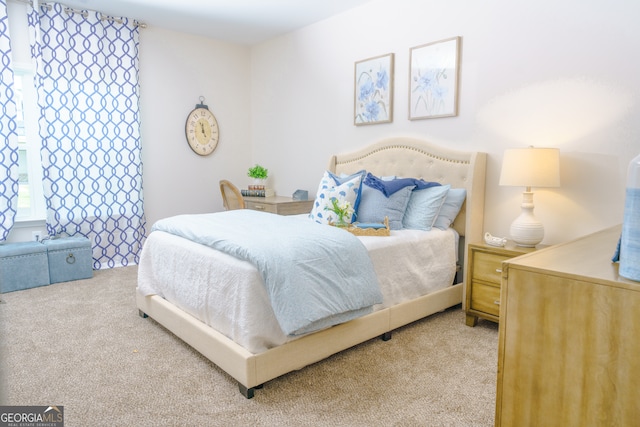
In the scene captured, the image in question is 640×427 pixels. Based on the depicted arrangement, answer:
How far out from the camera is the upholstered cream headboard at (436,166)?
300cm

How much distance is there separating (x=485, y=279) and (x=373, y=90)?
1999 millimetres

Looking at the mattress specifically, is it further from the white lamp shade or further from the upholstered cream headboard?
the white lamp shade

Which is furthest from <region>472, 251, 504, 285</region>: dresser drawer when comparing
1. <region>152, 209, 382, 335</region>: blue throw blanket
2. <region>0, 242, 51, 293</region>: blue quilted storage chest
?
<region>0, 242, 51, 293</region>: blue quilted storage chest

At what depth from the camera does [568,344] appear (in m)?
1.18

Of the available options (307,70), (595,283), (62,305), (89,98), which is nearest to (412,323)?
(595,283)

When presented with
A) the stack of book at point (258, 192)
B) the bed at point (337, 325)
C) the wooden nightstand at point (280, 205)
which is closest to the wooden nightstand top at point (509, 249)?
the bed at point (337, 325)

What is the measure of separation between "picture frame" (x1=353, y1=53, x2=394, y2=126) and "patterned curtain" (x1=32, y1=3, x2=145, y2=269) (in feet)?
7.71

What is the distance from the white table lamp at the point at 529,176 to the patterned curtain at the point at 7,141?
4.03 metres

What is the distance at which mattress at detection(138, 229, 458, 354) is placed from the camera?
1.91 meters

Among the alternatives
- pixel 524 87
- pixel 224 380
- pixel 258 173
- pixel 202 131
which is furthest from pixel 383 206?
pixel 202 131

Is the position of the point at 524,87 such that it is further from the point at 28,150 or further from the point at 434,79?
the point at 28,150

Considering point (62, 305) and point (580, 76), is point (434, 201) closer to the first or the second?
point (580, 76)

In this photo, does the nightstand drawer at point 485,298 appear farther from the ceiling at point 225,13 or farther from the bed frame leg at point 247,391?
the ceiling at point 225,13

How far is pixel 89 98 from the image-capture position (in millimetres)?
4039
